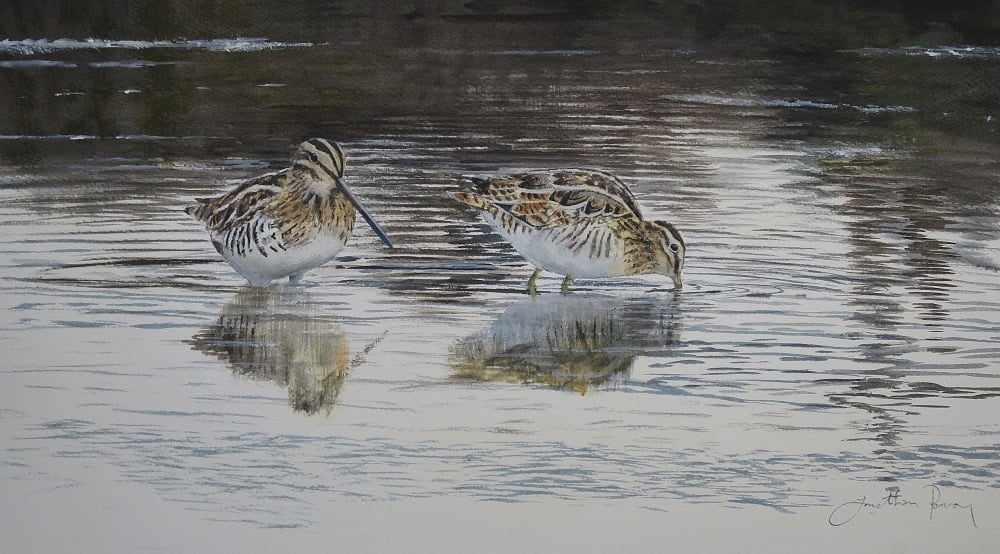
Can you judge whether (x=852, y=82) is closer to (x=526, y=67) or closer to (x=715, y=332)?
(x=526, y=67)

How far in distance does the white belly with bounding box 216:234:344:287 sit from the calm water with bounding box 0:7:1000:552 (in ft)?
0.33

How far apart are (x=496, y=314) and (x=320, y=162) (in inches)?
32.1

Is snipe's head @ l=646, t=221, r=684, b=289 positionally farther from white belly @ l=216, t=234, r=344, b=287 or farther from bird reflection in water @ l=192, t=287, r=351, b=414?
bird reflection in water @ l=192, t=287, r=351, b=414

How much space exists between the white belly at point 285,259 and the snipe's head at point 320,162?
0.71ft

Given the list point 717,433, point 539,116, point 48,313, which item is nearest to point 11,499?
point 48,313

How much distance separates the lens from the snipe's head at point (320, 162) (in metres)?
5.16

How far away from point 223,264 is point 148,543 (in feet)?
7.91

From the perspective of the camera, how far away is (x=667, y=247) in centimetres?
533

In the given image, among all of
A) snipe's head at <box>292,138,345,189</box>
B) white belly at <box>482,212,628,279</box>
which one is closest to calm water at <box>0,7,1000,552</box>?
white belly at <box>482,212,628,279</box>

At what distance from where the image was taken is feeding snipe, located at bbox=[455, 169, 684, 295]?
518cm
